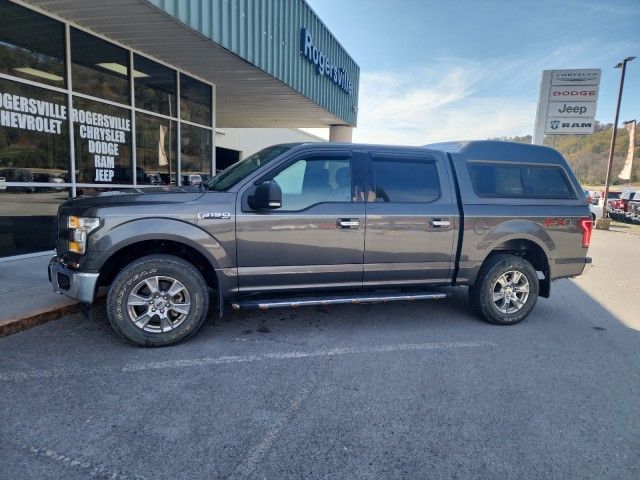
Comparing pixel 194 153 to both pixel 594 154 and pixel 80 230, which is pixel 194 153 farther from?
pixel 594 154

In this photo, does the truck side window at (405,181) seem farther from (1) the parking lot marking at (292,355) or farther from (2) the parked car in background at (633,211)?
(2) the parked car in background at (633,211)

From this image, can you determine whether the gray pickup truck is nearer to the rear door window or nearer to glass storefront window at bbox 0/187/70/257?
the rear door window

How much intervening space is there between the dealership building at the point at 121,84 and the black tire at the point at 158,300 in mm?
3218

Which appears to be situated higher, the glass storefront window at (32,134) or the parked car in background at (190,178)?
the glass storefront window at (32,134)

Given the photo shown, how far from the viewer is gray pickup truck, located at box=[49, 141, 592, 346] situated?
12.5 ft

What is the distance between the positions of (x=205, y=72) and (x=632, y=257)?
454 inches

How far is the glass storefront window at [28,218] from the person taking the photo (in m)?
6.46

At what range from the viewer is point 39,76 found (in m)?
6.67

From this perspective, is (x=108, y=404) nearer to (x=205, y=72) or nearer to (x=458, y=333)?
(x=458, y=333)

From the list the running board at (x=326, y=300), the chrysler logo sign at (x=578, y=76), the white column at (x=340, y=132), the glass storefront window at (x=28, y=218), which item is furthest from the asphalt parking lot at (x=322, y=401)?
the chrysler logo sign at (x=578, y=76)

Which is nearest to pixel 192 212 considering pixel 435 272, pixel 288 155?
pixel 288 155

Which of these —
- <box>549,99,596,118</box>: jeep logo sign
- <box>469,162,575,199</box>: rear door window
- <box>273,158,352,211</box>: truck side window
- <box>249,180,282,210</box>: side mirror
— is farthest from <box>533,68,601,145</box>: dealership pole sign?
<box>249,180,282,210</box>: side mirror

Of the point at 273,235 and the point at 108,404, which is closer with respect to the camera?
the point at 108,404

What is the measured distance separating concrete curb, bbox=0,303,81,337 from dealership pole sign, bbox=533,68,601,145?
17749mm
